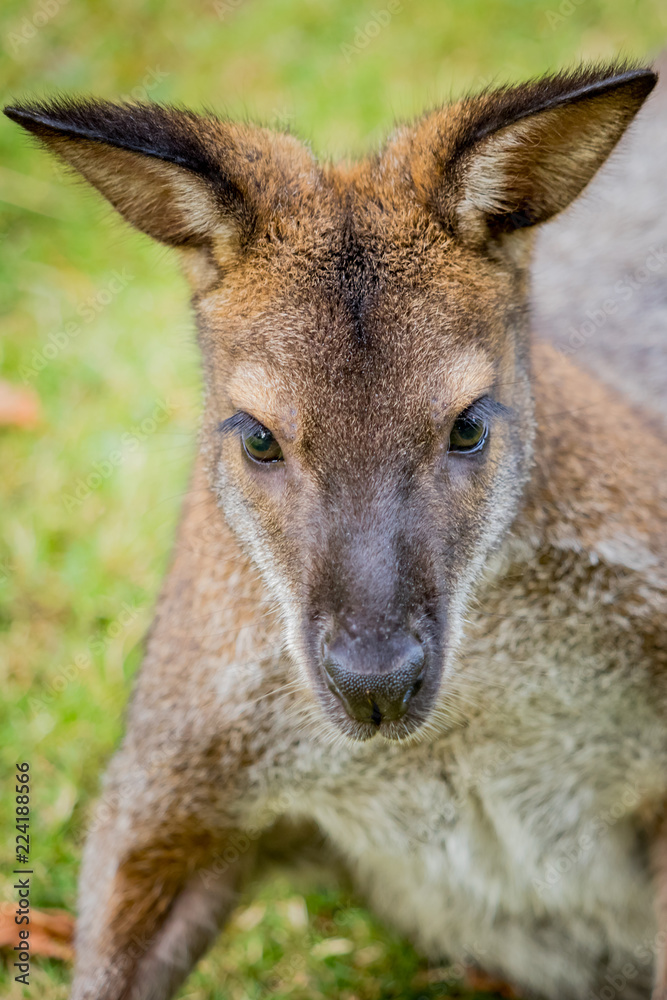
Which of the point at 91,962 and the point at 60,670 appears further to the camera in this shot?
the point at 60,670

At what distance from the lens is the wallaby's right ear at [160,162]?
2.43 m

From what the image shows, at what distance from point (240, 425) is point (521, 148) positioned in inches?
36.6

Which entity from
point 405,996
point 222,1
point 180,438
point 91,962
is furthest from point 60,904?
point 222,1

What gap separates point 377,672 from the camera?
2270 millimetres

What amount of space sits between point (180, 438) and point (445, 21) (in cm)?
344

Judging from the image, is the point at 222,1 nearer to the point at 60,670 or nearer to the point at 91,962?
the point at 60,670

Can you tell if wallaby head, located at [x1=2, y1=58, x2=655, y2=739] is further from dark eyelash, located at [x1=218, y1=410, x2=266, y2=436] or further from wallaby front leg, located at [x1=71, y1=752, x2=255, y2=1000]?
wallaby front leg, located at [x1=71, y1=752, x2=255, y2=1000]

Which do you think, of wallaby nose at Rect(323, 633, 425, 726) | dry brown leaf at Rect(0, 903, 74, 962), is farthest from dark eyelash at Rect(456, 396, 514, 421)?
dry brown leaf at Rect(0, 903, 74, 962)

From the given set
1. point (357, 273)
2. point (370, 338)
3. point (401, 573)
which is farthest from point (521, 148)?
point (401, 573)

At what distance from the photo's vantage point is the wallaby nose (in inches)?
89.5

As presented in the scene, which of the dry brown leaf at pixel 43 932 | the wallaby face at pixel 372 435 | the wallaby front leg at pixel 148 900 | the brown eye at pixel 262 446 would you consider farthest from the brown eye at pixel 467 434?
the dry brown leaf at pixel 43 932

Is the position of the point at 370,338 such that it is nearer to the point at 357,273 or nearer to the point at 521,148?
the point at 357,273

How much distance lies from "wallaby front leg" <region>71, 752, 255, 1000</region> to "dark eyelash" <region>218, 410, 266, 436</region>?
1.09 metres

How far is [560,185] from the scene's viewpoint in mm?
2668
